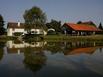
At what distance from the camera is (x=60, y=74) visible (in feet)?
47.2

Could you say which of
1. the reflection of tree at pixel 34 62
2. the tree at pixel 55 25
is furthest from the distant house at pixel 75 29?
the reflection of tree at pixel 34 62

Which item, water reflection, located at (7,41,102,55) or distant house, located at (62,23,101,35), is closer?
water reflection, located at (7,41,102,55)

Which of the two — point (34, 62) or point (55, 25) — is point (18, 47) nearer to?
point (34, 62)

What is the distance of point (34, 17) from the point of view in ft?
225

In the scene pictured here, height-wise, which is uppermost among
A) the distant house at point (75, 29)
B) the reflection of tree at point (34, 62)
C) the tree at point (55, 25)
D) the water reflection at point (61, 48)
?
the tree at point (55, 25)

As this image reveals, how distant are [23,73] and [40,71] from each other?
1305mm

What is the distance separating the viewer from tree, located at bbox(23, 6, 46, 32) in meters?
68.3

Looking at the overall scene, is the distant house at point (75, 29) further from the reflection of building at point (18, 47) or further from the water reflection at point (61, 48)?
the water reflection at point (61, 48)

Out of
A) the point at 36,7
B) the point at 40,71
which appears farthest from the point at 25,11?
the point at 40,71

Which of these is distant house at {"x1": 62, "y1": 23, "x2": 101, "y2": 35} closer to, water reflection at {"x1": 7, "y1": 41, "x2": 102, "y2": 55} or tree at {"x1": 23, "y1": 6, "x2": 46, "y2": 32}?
tree at {"x1": 23, "y1": 6, "x2": 46, "y2": 32}

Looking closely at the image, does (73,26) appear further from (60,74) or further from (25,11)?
(60,74)

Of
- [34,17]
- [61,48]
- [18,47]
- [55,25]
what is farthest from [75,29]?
[18,47]

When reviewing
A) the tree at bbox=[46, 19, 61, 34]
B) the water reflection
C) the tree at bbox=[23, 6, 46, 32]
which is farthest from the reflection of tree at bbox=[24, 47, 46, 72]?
the tree at bbox=[46, 19, 61, 34]

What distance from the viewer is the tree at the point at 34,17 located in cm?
6831
